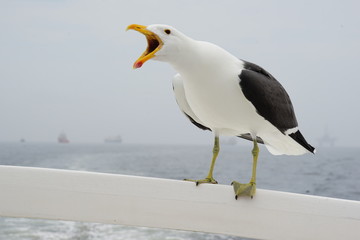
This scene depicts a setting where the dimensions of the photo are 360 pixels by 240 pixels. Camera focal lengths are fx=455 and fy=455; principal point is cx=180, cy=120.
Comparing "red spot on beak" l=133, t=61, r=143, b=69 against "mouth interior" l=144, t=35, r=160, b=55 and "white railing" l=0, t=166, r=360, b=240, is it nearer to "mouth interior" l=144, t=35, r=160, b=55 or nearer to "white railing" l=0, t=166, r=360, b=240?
"mouth interior" l=144, t=35, r=160, b=55

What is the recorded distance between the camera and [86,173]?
186cm

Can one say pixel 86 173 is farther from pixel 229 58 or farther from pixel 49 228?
pixel 49 228

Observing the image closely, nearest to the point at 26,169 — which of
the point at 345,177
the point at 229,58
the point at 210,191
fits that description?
the point at 210,191

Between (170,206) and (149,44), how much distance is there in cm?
64

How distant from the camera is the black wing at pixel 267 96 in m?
1.80

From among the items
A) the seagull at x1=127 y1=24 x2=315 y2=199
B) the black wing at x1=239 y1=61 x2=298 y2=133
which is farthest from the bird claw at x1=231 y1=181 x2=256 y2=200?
the black wing at x1=239 y1=61 x2=298 y2=133

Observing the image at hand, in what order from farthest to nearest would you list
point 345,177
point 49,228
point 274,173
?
point 274,173 < point 345,177 < point 49,228

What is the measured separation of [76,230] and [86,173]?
3370 mm

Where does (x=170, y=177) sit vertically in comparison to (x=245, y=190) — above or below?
below

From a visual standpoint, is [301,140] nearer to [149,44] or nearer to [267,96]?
[267,96]

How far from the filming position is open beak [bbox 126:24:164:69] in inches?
65.3

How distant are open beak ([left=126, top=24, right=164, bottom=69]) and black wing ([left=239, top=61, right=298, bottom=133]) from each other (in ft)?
1.17

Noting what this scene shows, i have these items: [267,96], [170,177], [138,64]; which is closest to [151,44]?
[138,64]

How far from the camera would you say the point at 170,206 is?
179 centimetres
